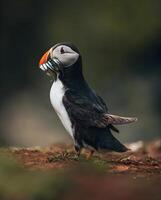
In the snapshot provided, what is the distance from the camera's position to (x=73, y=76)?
17.6 m

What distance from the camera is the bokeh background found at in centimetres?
4169

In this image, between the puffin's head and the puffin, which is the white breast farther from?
the puffin's head

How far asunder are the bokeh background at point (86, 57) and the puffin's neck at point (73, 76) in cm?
2216

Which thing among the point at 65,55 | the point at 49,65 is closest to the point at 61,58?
the point at 65,55

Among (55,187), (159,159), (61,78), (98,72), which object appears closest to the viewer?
(55,187)

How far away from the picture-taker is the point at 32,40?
44750mm

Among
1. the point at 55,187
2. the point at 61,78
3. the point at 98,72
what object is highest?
the point at 98,72

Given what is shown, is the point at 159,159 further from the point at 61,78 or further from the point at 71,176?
the point at 71,176

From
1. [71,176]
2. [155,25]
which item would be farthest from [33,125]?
[71,176]

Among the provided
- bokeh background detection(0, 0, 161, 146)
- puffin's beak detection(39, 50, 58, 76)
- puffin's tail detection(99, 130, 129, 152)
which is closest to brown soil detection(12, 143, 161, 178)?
puffin's tail detection(99, 130, 129, 152)

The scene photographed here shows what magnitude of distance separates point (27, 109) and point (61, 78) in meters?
26.9

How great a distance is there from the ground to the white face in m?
1.20

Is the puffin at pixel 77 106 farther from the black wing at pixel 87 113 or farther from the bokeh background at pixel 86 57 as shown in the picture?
the bokeh background at pixel 86 57

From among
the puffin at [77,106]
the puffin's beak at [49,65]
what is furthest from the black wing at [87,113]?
the puffin's beak at [49,65]
